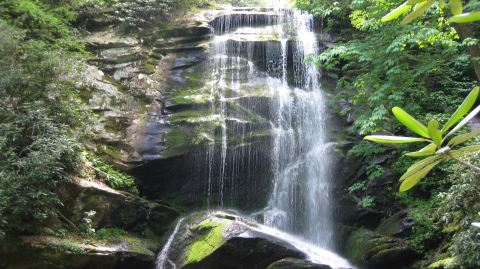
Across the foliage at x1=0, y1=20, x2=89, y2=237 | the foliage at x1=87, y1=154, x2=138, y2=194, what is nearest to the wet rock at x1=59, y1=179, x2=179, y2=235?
the foliage at x1=87, y1=154, x2=138, y2=194

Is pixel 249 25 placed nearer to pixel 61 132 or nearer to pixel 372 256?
pixel 61 132

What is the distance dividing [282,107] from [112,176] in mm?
5879

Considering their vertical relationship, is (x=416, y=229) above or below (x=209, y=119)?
below

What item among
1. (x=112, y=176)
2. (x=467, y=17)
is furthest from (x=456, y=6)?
(x=112, y=176)

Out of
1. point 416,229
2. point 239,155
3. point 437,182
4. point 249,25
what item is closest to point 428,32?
point 437,182

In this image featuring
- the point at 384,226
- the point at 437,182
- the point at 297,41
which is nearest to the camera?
the point at 437,182

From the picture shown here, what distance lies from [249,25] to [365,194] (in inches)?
318

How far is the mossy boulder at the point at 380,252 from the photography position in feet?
26.0

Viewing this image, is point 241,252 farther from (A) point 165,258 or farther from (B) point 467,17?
(B) point 467,17

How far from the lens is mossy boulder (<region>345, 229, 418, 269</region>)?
794 centimetres

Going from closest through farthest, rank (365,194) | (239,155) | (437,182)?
(437,182), (365,194), (239,155)

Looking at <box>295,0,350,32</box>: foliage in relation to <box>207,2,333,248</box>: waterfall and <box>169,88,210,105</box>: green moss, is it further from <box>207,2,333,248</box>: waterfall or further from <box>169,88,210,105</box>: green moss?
<box>169,88,210,105</box>: green moss

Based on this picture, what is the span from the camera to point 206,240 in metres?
8.27

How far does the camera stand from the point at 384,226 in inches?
374
